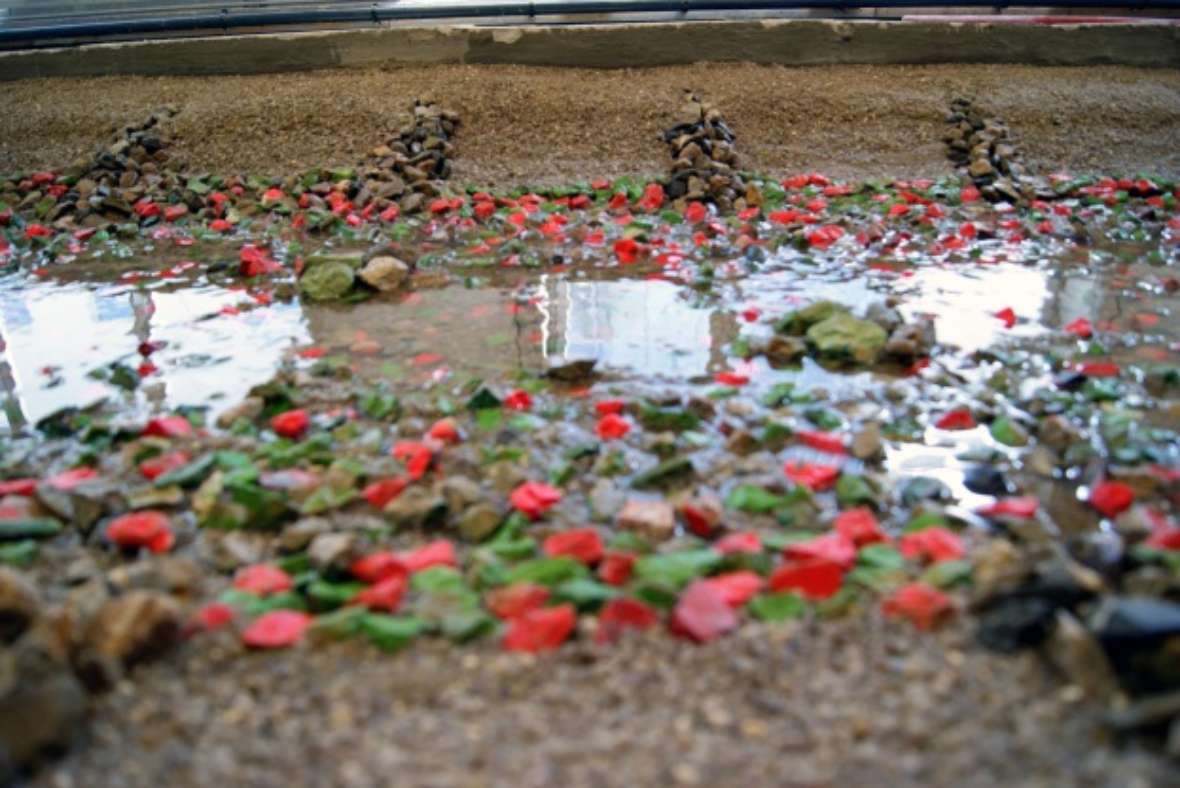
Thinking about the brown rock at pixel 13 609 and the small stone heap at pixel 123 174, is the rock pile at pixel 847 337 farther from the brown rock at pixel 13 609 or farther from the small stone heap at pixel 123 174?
the small stone heap at pixel 123 174

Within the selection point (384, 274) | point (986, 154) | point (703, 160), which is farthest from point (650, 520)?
point (986, 154)

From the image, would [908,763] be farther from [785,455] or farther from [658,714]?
[785,455]

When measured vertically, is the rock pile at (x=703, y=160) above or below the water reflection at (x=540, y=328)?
above

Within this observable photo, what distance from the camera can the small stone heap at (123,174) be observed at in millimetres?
4555

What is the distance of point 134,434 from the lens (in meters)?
2.23

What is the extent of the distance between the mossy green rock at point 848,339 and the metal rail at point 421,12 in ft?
12.3

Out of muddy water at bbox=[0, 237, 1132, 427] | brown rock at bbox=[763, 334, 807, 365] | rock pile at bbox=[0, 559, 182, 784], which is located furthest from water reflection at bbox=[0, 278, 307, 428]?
brown rock at bbox=[763, 334, 807, 365]

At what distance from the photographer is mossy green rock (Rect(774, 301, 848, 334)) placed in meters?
2.67

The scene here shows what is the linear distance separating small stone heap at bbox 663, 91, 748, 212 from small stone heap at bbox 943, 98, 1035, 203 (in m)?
1.13

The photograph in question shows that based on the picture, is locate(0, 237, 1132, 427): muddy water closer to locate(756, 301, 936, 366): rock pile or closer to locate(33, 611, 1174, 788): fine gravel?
locate(756, 301, 936, 366): rock pile

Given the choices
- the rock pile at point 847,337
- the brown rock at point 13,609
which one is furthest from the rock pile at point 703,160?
the brown rock at point 13,609

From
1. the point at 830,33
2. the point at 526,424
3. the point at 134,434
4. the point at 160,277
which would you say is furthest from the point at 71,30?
the point at 526,424

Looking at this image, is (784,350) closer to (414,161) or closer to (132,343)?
(132,343)

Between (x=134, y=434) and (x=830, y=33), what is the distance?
15.4 ft
